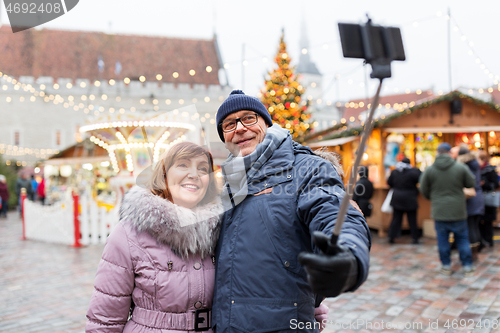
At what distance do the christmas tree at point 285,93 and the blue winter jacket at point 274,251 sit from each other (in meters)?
13.5

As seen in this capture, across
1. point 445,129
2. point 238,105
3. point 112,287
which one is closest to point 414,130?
point 445,129

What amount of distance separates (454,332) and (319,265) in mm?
3239

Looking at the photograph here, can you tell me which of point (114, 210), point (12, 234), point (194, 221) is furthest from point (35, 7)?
point (12, 234)

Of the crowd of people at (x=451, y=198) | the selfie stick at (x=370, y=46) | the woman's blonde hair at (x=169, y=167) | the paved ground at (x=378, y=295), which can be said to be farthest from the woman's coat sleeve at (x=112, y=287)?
the crowd of people at (x=451, y=198)

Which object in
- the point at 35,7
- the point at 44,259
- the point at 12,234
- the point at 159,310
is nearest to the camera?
the point at 159,310

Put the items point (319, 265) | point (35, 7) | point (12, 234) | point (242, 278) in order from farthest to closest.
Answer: point (12, 234), point (35, 7), point (242, 278), point (319, 265)

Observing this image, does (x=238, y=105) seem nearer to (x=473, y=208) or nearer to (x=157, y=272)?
(x=157, y=272)

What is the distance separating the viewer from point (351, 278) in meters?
1.04

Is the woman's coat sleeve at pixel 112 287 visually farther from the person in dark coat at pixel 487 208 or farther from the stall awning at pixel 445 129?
the stall awning at pixel 445 129

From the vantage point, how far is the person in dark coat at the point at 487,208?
6812 millimetres

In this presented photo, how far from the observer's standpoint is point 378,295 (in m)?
4.61

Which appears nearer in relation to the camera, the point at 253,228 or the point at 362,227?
the point at 362,227

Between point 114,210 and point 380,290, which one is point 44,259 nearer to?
point 114,210

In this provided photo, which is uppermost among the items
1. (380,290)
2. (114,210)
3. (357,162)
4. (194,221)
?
(357,162)
